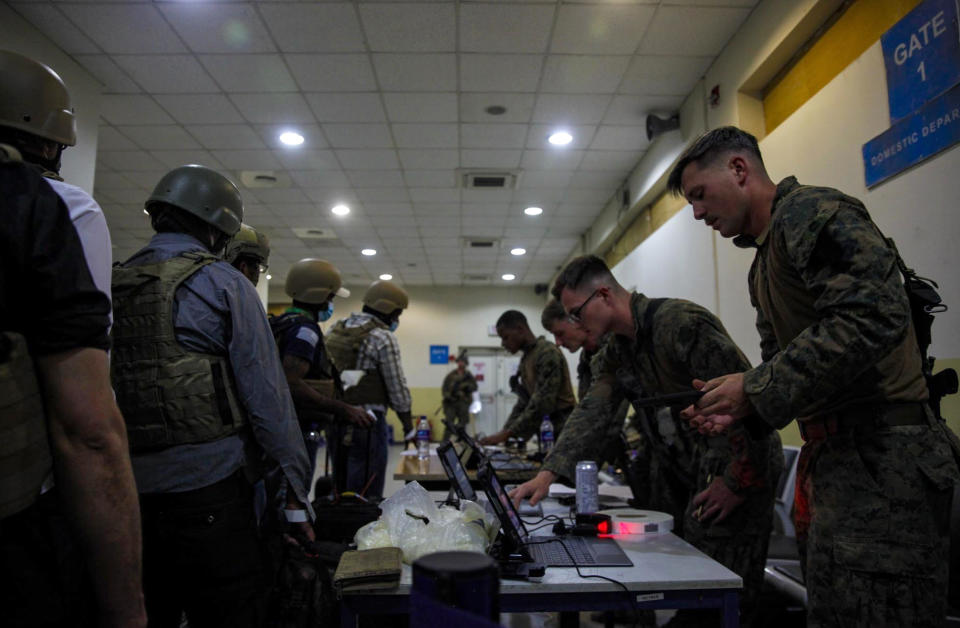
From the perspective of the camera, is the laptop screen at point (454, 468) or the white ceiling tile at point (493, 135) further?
the white ceiling tile at point (493, 135)

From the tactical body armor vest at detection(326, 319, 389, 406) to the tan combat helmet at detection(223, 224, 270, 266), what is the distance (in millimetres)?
1547

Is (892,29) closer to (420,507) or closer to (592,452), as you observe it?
(592,452)

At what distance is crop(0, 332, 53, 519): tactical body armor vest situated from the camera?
741 millimetres

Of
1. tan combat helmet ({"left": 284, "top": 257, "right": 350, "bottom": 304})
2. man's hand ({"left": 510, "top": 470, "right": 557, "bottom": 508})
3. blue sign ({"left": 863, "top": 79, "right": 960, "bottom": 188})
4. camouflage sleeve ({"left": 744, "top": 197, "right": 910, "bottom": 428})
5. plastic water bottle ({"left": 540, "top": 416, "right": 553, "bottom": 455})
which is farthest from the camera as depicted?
plastic water bottle ({"left": 540, "top": 416, "right": 553, "bottom": 455})

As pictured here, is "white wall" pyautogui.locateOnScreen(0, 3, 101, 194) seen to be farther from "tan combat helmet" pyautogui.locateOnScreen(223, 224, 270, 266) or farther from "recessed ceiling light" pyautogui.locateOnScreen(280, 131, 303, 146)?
"tan combat helmet" pyautogui.locateOnScreen(223, 224, 270, 266)

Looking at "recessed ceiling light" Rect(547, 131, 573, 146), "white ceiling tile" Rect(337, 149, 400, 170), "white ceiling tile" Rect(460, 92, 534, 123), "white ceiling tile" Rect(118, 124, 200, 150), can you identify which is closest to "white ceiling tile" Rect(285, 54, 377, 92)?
"white ceiling tile" Rect(460, 92, 534, 123)

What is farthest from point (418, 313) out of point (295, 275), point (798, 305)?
point (798, 305)

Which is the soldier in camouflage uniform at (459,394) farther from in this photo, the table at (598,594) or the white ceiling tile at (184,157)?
the table at (598,594)

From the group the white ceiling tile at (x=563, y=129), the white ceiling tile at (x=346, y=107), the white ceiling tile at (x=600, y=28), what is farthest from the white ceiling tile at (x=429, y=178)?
the white ceiling tile at (x=600, y=28)

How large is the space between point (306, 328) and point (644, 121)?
138 inches

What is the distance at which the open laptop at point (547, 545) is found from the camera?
136cm

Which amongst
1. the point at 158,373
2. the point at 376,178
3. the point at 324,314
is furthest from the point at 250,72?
the point at 158,373

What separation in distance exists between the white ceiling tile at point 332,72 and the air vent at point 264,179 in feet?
6.30

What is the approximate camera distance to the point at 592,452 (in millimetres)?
2207
